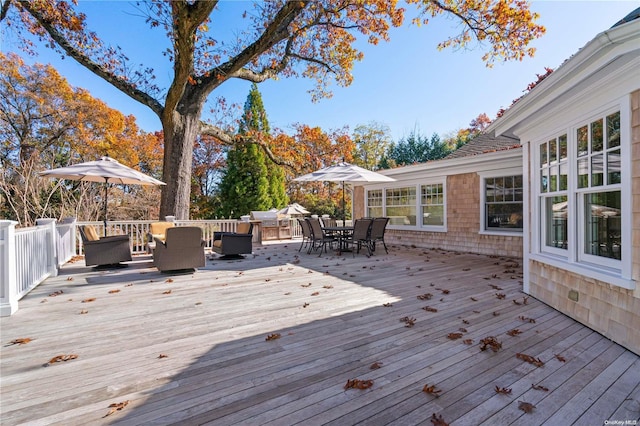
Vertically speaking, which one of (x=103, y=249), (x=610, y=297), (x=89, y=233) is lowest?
(x=610, y=297)

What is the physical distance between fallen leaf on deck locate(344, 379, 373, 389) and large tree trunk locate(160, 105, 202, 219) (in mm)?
8350

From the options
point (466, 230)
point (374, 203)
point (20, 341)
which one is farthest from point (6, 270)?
point (374, 203)

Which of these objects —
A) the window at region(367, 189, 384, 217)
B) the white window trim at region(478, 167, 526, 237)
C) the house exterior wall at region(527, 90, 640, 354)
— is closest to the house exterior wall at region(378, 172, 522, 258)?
the white window trim at region(478, 167, 526, 237)

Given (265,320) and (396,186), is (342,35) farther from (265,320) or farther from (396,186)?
(265,320)

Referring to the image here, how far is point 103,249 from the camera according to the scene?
5.97m

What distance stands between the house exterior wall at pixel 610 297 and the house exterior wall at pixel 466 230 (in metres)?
4.11

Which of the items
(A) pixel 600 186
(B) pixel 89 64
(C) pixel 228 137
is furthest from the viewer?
(C) pixel 228 137

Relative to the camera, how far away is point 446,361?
2367 mm

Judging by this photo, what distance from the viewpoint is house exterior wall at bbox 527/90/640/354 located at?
2525 mm

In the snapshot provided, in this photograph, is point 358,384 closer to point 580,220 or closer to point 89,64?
point 580,220

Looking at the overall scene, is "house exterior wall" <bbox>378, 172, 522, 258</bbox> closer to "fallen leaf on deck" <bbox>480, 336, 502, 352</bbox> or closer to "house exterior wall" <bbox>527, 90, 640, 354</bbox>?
"house exterior wall" <bbox>527, 90, 640, 354</bbox>

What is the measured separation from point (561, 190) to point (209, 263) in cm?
652

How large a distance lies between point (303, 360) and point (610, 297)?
9.52ft

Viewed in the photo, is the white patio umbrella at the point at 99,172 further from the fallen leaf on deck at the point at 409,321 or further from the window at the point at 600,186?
the window at the point at 600,186
